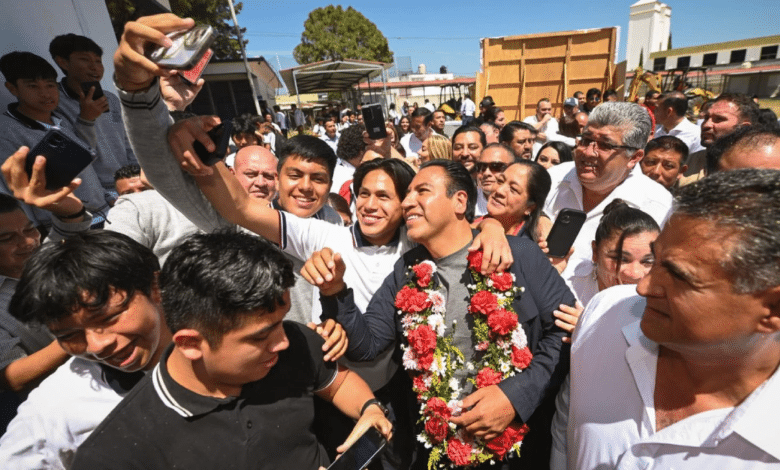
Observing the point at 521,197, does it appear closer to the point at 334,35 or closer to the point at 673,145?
the point at 673,145

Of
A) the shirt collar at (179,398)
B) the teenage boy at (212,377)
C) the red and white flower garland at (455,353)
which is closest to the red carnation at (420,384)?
the red and white flower garland at (455,353)

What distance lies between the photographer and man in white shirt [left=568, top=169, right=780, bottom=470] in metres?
1.03

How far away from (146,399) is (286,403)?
51cm

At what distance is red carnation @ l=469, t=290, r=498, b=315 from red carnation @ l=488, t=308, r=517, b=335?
3cm

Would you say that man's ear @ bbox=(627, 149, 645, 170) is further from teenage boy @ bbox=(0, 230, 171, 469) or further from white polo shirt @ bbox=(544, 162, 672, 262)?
teenage boy @ bbox=(0, 230, 171, 469)

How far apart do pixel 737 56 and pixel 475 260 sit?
50.4 meters

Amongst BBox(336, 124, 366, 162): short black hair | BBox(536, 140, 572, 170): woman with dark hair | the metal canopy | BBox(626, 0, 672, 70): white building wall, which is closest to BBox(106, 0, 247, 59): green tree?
the metal canopy

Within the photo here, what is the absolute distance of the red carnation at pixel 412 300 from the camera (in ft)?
6.58

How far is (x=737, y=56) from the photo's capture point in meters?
36.4

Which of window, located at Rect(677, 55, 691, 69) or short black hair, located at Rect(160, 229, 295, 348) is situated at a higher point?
window, located at Rect(677, 55, 691, 69)

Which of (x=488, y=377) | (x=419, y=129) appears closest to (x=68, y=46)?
(x=488, y=377)

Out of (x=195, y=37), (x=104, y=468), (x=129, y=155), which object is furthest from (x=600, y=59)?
(x=104, y=468)

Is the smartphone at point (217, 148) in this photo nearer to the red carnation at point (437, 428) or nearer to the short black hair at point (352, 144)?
the red carnation at point (437, 428)

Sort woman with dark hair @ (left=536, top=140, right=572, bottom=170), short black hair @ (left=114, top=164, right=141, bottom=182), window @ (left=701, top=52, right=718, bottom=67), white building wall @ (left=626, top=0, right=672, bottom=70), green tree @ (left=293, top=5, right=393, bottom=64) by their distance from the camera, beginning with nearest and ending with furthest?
short black hair @ (left=114, top=164, right=141, bottom=182) < woman with dark hair @ (left=536, top=140, right=572, bottom=170) < white building wall @ (left=626, top=0, right=672, bottom=70) < window @ (left=701, top=52, right=718, bottom=67) < green tree @ (left=293, top=5, right=393, bottom=64)
